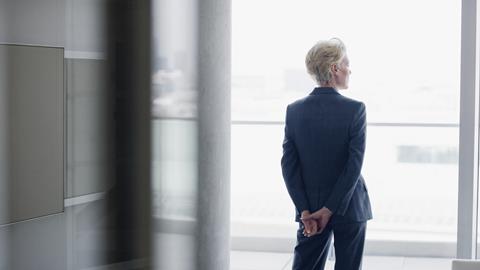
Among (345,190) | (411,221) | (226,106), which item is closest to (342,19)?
(226,106)

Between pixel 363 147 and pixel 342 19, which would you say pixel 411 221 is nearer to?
pixel 342 19

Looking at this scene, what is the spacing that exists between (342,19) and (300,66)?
2.26 ft

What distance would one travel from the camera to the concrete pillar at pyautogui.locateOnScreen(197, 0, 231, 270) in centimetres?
480

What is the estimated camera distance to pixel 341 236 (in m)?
4.05

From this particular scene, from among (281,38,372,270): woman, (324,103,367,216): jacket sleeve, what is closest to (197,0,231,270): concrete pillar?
(281,38,372,270): woman

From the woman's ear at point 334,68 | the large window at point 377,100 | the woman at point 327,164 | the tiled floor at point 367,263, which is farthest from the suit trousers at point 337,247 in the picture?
the large window at point 377,100

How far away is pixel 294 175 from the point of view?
13.4ft

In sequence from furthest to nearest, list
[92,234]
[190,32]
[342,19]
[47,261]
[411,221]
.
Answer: [411,221], [342,19], [190,32], [92,234], [47,261]

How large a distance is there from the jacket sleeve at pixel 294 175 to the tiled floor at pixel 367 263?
163 cm

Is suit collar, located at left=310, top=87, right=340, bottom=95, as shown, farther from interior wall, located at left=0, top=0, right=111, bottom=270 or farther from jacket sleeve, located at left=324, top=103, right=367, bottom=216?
interior wall, located at left=0, top=0, right=111, bottom=270

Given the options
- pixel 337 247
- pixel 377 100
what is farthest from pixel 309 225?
pixel 377 100

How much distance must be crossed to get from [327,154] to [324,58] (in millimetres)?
460

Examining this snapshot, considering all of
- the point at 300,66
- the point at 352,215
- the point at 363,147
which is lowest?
the point at 352,215

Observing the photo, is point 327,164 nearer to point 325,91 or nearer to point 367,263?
point 325,91
